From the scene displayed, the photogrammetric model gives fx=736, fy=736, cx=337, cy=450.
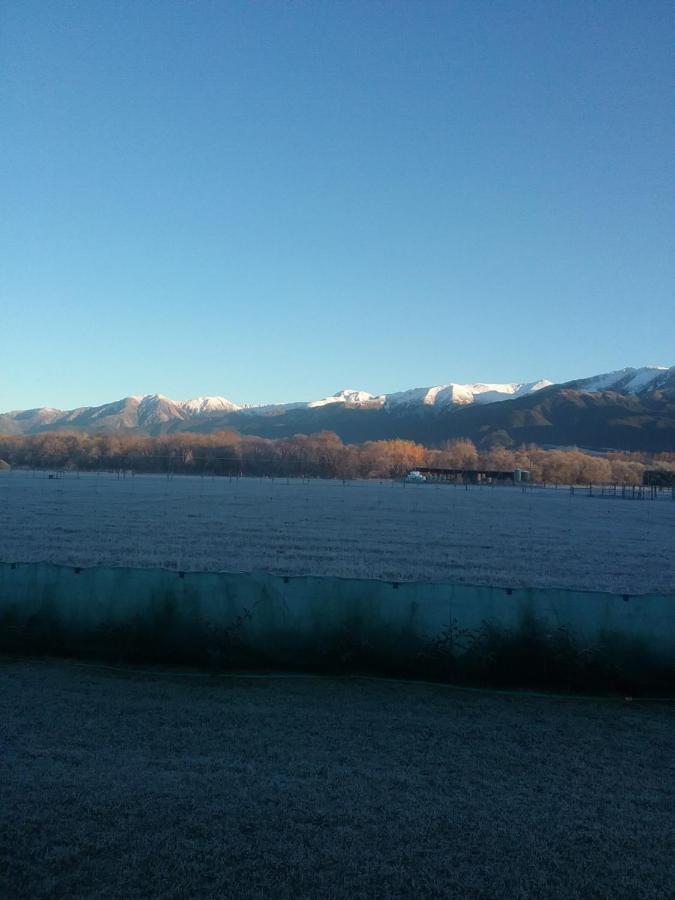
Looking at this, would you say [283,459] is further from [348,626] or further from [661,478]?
[348,626]

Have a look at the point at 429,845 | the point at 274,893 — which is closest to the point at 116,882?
the point at 274,893

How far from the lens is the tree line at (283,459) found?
147m

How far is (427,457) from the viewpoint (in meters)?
186

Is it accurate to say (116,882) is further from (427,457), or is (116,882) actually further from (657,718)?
(427,457)

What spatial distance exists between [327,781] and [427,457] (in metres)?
182

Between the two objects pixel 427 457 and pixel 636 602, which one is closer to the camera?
pixel 636 602

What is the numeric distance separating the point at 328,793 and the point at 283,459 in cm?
15378

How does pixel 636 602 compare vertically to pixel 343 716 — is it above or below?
above

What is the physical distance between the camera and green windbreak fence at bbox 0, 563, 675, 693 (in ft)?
29.7

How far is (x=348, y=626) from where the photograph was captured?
31.4 ft

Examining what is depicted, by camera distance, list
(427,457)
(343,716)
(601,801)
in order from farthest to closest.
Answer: (427,457) < (343,716) < (601,801)

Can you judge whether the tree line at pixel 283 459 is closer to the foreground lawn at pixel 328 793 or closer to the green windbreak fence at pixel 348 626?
the green windbreak fence at pixel 348 626

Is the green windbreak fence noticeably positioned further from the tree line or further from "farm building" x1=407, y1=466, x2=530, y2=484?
the tree line

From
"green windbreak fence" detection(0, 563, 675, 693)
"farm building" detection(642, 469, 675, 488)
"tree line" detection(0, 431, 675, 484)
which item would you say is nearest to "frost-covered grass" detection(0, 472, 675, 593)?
"green windbreak fence" detection(0, 563, 675, 693)
